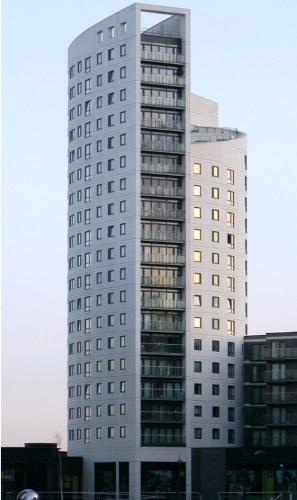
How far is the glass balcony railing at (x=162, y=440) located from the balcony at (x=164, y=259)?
12.4 meters

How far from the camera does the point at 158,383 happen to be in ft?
287

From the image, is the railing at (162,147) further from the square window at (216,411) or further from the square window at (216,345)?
the square window at (216,411)

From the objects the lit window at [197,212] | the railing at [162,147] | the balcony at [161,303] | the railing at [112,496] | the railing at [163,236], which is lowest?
the railing at [112,496]

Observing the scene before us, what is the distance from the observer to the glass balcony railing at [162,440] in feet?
284

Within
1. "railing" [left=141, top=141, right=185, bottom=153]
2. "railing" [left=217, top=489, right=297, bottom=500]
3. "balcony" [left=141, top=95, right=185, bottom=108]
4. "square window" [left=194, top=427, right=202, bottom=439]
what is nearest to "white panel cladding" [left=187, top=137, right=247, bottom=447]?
"square window" [left=194, top=427, right=202, bottom=439]

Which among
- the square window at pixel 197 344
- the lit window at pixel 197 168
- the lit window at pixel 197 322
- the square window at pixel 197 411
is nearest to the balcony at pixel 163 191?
the lit window at pixel 197 168

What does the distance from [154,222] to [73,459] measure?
18142 millimetres

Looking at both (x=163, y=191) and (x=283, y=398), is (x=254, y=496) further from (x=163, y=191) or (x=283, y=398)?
(x=163, y=191)

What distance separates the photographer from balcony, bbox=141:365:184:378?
87.6 metres

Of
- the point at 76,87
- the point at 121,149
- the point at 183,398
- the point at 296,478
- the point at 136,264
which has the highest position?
the point at 76,87

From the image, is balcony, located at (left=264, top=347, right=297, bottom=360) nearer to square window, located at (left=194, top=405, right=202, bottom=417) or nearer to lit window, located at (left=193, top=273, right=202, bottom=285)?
square window, located at (left=194, top=405, right=202, bottom=417)

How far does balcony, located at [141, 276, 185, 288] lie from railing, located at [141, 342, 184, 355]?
4.32 meters

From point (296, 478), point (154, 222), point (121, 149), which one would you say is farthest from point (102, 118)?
point (296, 478)

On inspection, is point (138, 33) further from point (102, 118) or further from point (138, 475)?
point (138, 475)
